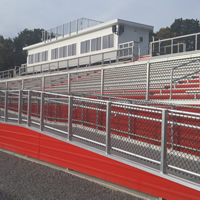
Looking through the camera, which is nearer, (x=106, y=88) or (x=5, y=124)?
(x=5, y=124)

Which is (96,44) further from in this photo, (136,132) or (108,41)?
(136,132)

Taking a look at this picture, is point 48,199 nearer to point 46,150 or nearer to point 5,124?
point 46,150

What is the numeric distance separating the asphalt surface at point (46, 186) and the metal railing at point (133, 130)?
29.1 inches

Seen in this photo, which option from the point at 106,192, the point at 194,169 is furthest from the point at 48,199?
the point at 194,169

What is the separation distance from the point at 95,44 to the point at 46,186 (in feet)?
68.6

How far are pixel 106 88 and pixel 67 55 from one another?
55.1 ft

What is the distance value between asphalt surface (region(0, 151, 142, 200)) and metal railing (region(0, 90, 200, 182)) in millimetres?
738

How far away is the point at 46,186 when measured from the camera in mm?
5398

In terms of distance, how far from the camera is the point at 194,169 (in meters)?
4.51

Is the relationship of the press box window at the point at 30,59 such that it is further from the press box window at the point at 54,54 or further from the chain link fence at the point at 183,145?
the chain link fence at the point at 183,145

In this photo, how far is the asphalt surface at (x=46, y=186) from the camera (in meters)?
4.88

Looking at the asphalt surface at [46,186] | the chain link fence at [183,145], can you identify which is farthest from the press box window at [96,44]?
the chain link fence at [183,145]

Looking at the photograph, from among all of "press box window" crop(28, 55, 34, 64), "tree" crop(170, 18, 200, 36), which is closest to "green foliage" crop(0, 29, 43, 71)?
"press box window" crop(28, 55, 34, 64)

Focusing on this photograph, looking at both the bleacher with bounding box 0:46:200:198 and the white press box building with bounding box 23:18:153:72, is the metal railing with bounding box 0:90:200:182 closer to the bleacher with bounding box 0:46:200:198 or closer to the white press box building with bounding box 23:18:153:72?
the bleacher with bounding box 0:46:200:198
